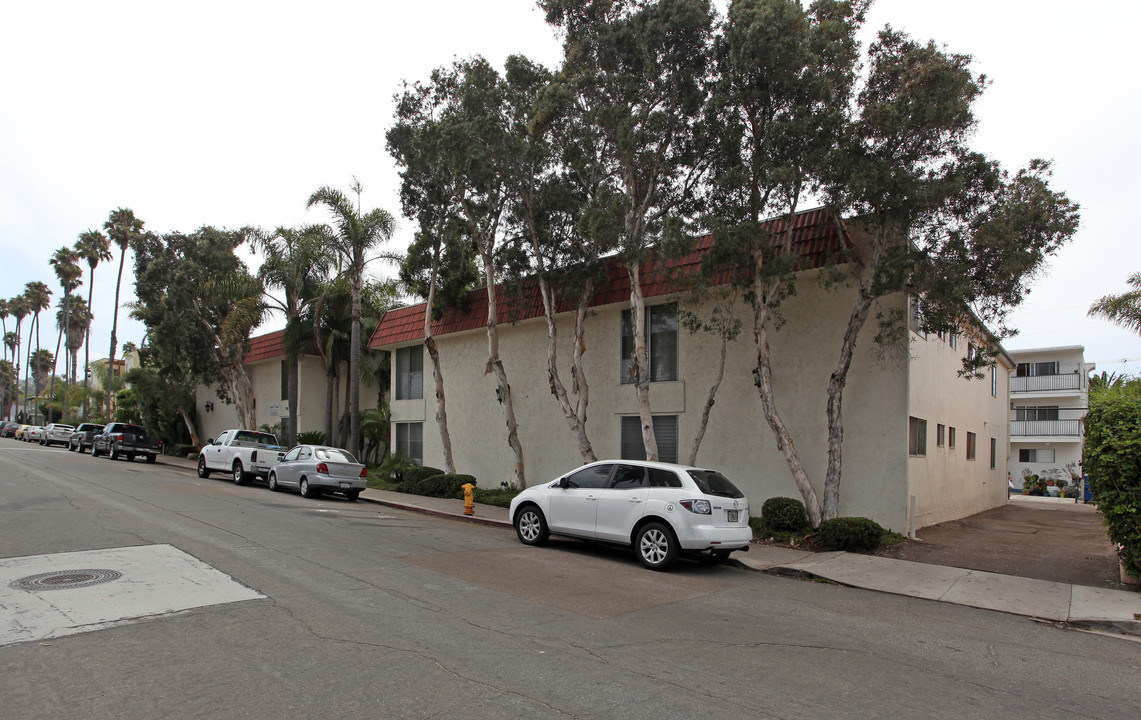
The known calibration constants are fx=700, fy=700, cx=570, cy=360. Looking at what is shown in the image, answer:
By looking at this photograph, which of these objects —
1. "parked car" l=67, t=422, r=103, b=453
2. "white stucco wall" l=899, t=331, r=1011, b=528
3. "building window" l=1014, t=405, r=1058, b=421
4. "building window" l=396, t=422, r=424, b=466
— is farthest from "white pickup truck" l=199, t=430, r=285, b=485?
"building window" l=1014, t=405, r=1058, b=421

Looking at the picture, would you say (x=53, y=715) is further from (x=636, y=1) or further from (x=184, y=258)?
(x=184, y=258)

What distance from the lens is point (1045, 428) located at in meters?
42.4

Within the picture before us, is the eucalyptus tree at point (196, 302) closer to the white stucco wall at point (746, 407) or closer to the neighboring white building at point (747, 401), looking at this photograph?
the neighboring white building at point (747, 401)

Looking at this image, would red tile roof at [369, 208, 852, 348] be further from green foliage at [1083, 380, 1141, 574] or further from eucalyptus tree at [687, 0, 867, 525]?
green foliage at [1083, 380, 1141, 574]

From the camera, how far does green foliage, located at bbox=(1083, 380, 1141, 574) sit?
930 centimetres

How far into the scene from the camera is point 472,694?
16.1ft

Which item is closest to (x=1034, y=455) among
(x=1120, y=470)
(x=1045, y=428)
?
(x=1045, y=428)

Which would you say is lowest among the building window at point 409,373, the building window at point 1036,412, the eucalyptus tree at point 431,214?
the building window at point 1036,412

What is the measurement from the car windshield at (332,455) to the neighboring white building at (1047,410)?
39325 millimetres

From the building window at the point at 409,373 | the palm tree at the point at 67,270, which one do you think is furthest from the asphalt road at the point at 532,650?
the palm tree at the point at 67,270

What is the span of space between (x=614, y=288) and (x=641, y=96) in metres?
4.76

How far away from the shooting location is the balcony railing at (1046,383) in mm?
42625

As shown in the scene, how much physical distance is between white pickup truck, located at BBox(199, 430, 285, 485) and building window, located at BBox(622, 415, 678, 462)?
10.9m

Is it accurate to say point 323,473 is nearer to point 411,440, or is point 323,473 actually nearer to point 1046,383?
point 411,440
